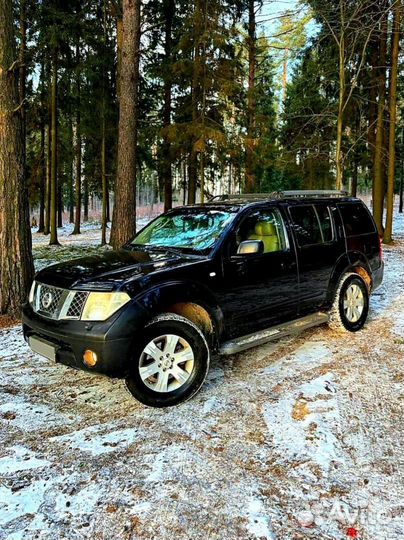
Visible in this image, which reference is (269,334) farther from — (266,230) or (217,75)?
(217,75)

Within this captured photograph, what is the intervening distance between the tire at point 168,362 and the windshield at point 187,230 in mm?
920

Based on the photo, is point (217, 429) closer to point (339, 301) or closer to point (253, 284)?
point (253, 284)

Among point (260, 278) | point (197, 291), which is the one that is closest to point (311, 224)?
point (260, 278)

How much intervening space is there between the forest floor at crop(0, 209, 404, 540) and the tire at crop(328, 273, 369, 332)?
89 centimetres

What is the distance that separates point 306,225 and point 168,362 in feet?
8.35

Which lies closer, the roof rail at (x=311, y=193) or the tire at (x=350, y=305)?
the roof rail at (x=311, y=193)

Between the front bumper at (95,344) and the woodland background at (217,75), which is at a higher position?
the woodland background at (217,75)

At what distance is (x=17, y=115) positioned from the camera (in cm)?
600

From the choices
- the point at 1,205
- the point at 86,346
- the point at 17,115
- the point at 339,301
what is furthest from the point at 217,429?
the point at 17,115

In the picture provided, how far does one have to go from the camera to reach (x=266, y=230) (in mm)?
4602

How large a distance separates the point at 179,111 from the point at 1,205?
40.8 ft

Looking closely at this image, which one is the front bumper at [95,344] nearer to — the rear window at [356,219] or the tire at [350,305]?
the tire at [350,305]

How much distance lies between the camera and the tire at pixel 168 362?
339cm

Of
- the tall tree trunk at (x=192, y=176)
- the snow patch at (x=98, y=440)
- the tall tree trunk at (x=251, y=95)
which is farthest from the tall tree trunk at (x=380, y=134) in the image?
the snow patch at (x=98, y=440)
